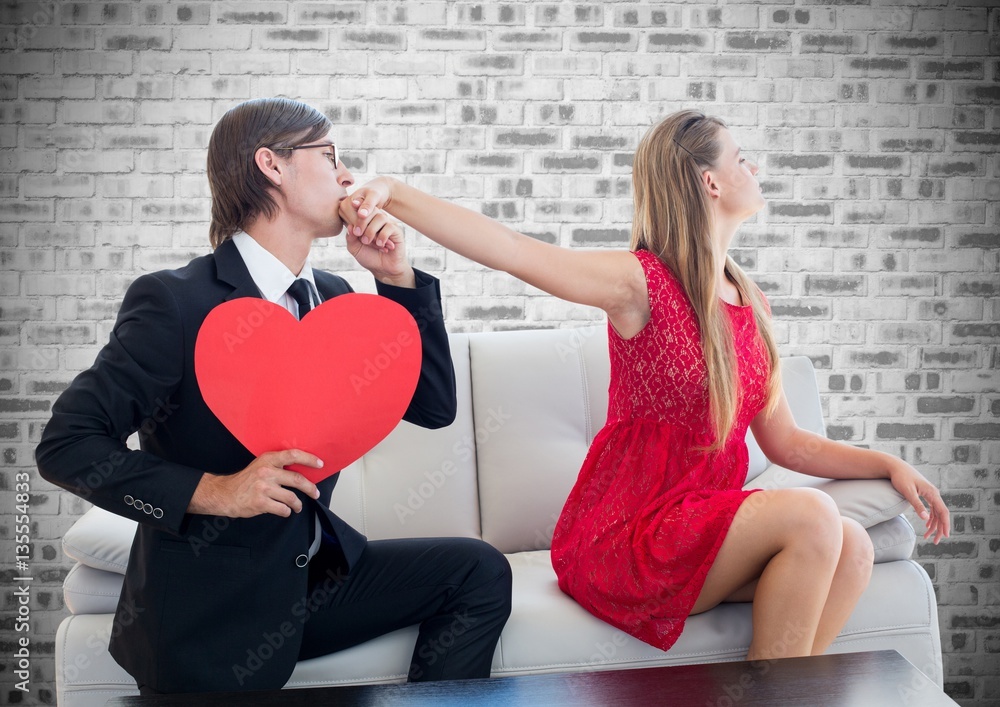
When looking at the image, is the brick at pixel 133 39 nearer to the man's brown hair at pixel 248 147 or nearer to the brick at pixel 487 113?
the brick at pixel 487 113

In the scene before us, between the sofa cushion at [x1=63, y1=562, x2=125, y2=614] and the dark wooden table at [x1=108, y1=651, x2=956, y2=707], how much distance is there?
75cm

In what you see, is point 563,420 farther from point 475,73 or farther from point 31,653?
point 31,653

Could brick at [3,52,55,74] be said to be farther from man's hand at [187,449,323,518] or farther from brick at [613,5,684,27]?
man's hand at [187,449,323,518]

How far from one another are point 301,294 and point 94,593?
2.65ft

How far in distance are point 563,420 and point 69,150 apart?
69.7 inches

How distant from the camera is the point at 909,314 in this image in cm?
279

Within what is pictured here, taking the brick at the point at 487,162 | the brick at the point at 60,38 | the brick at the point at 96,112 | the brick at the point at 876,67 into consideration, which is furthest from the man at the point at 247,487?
the brick at the point at 876,67

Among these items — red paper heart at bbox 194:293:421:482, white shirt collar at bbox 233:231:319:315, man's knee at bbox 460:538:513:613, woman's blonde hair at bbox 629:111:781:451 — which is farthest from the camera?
woman's blonde hair at bbox 629:111:781:451

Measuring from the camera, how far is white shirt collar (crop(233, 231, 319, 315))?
1.34 metres

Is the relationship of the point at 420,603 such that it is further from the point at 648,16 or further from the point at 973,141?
the point at 973,141

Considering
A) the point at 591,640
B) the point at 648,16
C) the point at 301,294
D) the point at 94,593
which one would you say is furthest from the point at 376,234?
the point at 648,16

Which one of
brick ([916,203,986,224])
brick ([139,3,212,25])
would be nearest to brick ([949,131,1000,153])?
brick ([916,203,986,224])

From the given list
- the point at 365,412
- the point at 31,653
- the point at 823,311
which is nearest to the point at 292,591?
the point at 365,412

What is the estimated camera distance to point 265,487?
110 centimetres
